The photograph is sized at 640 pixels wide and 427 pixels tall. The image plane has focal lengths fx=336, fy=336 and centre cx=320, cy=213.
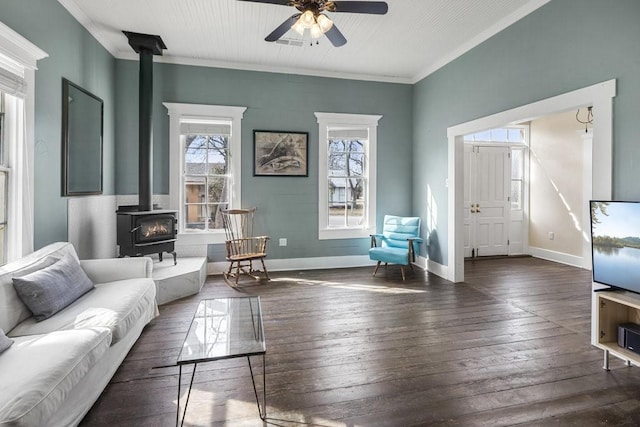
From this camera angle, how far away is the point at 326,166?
17.7ft

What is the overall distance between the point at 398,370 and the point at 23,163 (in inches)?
131

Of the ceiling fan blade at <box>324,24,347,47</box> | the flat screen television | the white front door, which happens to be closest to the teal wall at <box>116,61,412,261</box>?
the white front door

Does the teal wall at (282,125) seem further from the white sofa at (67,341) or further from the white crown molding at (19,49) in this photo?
the white sofa at (67,341)

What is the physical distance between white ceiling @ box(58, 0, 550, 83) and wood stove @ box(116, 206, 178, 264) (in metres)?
2.17

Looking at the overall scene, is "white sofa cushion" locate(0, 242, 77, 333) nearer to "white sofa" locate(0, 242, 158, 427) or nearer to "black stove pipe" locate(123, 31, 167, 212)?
"white sofa" locate(0, 242, 158, 427)

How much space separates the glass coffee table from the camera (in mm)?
1769

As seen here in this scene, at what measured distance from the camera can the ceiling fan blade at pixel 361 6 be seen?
8.59 ft

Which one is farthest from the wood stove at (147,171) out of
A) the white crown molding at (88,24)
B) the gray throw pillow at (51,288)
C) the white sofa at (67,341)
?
the gray throw pillow at (51,288)

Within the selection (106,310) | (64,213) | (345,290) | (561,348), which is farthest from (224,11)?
(561,348)

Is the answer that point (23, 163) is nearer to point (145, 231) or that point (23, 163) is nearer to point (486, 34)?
point (145, 231)

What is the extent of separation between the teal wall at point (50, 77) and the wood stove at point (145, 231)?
1.94ft

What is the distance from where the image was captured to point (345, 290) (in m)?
4.30

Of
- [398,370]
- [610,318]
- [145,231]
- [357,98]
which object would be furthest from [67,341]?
[357,98]

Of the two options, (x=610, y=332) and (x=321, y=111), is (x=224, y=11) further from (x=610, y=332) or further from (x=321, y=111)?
(x=610, y=332)
